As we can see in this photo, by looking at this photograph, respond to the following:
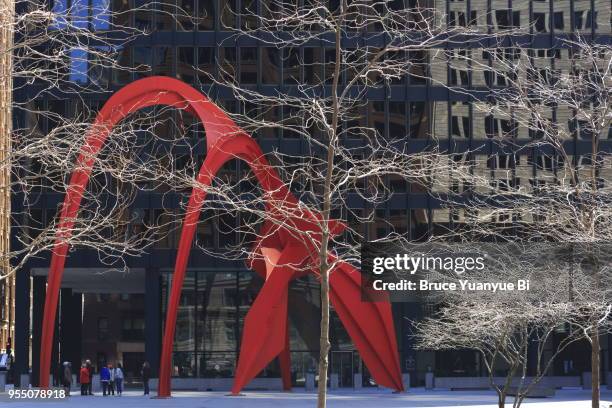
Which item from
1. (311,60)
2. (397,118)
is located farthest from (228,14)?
(397,118)

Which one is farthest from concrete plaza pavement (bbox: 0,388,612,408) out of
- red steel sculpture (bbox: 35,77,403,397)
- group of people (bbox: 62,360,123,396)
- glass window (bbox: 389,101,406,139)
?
glass window (bbox: 389,101,406,139)

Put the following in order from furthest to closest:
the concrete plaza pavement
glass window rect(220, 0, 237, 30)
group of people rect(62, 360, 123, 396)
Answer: glass window rect(220, 0, 237, 30) → group of people rect(62, 360, 123, 396) → the concrete plaza pavement

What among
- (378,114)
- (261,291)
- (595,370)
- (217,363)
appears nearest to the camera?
(595,370)

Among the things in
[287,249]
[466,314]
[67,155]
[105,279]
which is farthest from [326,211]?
[105,279]

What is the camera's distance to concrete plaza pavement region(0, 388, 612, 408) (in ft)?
122

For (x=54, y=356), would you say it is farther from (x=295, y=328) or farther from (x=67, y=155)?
(x=67, y=155)

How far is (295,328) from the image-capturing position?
51719mm

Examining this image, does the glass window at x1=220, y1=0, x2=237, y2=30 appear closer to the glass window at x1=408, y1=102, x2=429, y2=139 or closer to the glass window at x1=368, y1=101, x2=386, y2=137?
the glass window at x1=368, y1=101, x2=386, y2=137

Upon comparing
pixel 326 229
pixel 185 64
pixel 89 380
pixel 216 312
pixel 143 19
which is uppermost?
pixel 143 19

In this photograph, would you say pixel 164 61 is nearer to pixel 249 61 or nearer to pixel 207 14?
pixel 207 14

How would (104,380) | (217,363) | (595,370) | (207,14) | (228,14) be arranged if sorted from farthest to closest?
(217,363), (228,14), (207,14), (104,380), (595,370)

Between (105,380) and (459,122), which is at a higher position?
(459,122)

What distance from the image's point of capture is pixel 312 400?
40719 millimetres

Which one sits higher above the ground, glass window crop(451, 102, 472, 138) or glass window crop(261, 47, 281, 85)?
glass window crop(261, 47, 281, 85)
